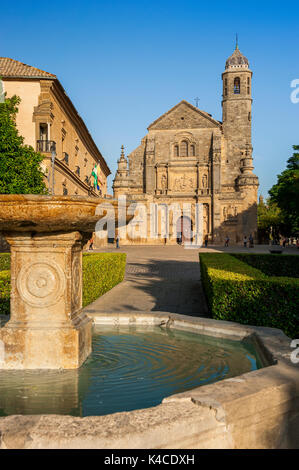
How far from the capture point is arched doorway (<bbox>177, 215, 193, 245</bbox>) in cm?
4267

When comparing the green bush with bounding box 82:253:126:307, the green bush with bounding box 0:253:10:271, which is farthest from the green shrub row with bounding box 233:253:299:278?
the green bush with bounding box 0:253:10:271

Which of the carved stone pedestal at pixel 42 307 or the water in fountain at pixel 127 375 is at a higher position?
the carved stone pedestal at pixel 42 307

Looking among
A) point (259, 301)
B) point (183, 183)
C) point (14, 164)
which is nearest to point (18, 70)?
point (14, 164)

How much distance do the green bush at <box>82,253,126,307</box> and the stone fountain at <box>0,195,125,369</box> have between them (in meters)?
4.60

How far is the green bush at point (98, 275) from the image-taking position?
868 cm

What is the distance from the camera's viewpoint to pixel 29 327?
3.66 m

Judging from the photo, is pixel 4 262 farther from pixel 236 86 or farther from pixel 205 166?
pixel 236 86

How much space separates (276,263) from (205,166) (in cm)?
2988

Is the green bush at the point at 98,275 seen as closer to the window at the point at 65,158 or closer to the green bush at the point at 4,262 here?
the green bush at the point at 4,262

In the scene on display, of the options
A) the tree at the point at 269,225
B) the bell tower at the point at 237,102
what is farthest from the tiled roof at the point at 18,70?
the tree at the point at 269,225

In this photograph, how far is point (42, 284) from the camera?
3.71m

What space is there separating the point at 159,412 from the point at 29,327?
6.31ft

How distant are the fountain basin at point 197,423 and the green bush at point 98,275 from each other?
5.93 metres

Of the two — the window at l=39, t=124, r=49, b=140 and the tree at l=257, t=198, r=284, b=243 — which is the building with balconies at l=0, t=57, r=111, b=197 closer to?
the window at l=39, t=124, r=49, b=140
